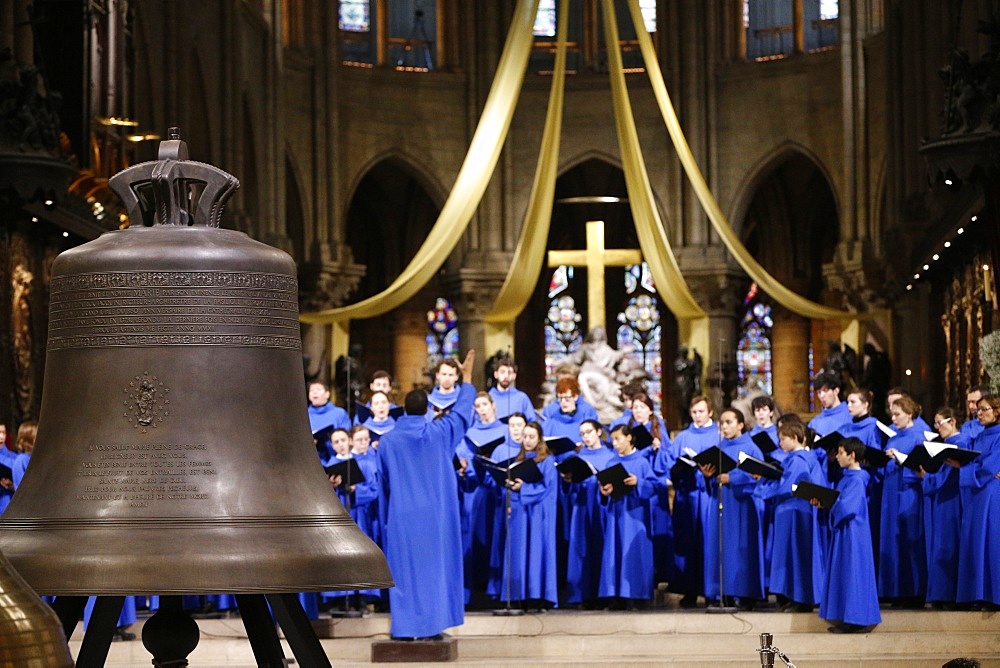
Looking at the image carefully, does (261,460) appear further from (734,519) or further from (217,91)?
(217,91)

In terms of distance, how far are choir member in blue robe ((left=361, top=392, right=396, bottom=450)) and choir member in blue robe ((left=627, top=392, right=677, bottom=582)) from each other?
1.49 meters

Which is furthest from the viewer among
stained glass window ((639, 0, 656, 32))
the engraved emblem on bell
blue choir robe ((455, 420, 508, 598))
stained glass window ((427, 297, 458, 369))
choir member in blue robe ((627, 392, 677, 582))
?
stained glass window ((427, 297, 458, 369))

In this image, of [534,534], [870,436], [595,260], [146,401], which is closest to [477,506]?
[534,534]

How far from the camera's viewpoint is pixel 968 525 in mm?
10031

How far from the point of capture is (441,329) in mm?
28438

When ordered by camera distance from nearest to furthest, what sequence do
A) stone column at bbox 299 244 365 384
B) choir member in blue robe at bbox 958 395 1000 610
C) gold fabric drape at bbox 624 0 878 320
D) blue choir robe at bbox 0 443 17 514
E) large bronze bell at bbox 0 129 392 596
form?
large bronze bell at bbox 0 129 392 596, blue choir robe at bbox 0 443 17 514, choir member in blue robe at bbox 958 395 1000 610, gold fabric drape at bbox 624 0 878 320, stone column at bbox 299 244 365 384

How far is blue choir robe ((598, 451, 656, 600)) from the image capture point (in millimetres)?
10438

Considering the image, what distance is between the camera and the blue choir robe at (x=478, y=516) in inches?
417

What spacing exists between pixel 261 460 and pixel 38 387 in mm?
10651

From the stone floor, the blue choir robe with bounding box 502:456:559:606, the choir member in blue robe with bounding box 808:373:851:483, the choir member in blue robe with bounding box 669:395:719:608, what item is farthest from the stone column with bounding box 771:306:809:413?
the stone floor

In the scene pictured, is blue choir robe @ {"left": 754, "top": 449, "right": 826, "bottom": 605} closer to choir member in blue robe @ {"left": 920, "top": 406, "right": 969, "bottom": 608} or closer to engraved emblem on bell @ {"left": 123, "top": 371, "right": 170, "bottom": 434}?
choir member in blue robe @ {"left": 920, "top": 406, "right": 969, "bottom": 608}

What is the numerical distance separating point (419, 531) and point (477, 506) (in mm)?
1595

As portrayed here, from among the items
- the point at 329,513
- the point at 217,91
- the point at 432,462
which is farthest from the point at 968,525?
the point at 217,91

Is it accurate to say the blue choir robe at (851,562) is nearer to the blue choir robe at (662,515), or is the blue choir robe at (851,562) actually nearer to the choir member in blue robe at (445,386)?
the blue choir robe at (662,515)
